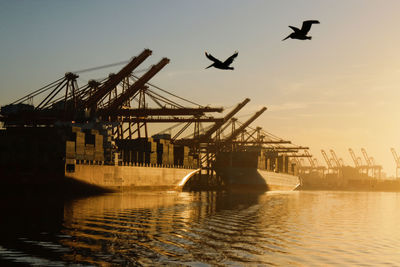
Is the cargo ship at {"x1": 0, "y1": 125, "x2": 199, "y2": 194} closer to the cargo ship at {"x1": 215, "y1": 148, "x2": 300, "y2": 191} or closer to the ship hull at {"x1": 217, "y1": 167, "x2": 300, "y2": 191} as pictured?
the ship hull at {"x1": 217, "y1": 167, "x2": 300, "y2": 191}

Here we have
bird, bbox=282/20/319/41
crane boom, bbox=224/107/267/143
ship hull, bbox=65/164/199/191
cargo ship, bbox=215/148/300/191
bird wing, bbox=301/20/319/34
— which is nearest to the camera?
bird, bbox=282/20/319/41

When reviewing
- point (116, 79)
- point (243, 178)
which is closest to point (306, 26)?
point (116, 79)

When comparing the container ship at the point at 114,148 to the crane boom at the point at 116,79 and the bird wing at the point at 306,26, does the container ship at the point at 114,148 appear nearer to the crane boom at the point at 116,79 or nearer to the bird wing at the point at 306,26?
the crane boom at the point at 116,79

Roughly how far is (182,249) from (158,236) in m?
3.66

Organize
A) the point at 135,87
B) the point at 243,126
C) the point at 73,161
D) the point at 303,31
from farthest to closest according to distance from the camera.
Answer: the point at 243,126 < the point at 135,87 < the point at 73,161 < the point at 303,31

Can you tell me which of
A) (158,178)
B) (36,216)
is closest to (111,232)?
(36,216)

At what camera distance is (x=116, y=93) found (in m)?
90.4

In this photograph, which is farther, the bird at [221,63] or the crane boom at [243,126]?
the crane boom at [243,126]

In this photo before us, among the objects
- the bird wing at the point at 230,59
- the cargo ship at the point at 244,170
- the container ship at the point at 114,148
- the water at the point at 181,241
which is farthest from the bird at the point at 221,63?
the cargo ship at the point at 244,170

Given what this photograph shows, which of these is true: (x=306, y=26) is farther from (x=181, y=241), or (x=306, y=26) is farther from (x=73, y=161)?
(x=73, y=161)

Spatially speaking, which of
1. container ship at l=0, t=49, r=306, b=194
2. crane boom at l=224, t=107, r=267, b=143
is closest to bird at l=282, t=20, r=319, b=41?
container ship at l=0, t=49, r=306, b=194

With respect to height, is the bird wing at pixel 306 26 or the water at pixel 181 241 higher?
the bird wing at pixel 306 26

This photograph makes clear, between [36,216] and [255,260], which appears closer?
[255,260]

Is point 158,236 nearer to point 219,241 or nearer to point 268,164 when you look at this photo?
point 219,241
